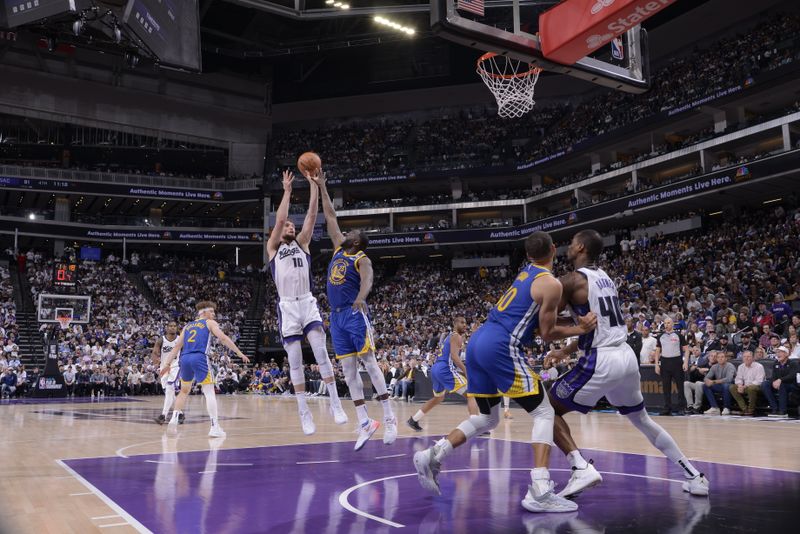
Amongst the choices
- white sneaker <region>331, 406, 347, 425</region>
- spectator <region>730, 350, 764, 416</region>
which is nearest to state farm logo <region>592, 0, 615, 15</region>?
white sneaker <region>331, 406, 347, 425</region>

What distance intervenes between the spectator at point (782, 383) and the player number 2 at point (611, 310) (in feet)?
29.4

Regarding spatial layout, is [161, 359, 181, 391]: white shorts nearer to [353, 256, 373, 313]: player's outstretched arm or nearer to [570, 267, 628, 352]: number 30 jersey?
[353, 256, 373, 313]: player's outstretched arm

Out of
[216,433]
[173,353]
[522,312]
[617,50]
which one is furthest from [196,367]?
[617,50]

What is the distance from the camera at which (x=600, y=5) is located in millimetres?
8359

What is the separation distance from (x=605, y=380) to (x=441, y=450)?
4.26ft

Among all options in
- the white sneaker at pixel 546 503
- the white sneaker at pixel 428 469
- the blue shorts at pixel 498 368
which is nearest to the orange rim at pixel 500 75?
the blue shorts at pixel 498 368

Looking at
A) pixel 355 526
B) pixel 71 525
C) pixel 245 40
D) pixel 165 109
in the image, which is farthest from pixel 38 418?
pixel 165 109

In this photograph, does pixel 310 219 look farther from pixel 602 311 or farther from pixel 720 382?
pixel 720 382

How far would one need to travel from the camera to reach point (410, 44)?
1640 inches

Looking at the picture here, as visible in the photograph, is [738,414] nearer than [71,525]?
No

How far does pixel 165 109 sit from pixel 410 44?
16022mm

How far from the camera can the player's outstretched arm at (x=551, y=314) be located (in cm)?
469

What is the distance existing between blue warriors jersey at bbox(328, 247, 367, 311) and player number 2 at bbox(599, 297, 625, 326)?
10.4ft

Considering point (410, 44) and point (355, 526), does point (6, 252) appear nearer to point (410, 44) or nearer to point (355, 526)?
point (410, 44)
